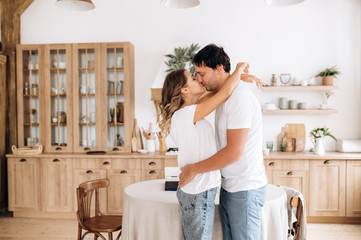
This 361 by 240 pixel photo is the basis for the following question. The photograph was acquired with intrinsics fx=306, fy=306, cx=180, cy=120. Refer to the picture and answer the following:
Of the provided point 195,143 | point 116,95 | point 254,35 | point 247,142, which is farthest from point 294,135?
point 195,143

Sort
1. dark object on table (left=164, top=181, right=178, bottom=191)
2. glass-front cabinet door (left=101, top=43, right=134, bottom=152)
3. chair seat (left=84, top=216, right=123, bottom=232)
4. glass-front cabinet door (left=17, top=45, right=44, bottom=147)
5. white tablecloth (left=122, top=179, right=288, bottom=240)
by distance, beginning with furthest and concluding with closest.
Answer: glass-front cabinet door (left=17, top=45, right=44, bottom=147), glass-front cabinet door (left=101, top=43, right=134, bottom=152), chair seat (left=84, top=216, right=123, bottom=232), dark object on table (left=164, top=181, right=178, bottom=191), white tablecloth (left=122, top=179, right=288, bottom=240)

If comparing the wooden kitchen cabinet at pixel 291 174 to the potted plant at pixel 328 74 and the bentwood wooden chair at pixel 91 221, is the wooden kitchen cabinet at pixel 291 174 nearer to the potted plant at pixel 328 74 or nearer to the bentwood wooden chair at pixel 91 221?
the potted plant at pixel 328 74

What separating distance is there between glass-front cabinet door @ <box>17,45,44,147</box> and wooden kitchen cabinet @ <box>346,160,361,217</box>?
4429mm

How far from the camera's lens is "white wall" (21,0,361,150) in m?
4.65

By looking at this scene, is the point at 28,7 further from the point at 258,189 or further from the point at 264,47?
the point at 258,189

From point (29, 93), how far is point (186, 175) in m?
3.93

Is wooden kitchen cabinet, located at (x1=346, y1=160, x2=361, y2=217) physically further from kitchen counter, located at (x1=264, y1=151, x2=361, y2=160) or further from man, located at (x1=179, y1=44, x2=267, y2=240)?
man, located at (x1=179, y1=44, x2=267, y2=240)

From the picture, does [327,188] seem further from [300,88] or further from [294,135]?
[300,88]

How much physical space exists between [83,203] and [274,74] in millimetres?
3263

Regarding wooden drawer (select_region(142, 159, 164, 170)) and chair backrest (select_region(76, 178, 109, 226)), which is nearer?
chair backrest (select_region(76, 178, 109, 226))

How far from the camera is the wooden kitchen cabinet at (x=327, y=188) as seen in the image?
4078 mm

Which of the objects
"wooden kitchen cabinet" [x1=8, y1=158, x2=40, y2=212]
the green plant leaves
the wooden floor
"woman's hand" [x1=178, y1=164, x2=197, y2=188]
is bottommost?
the wooden floor

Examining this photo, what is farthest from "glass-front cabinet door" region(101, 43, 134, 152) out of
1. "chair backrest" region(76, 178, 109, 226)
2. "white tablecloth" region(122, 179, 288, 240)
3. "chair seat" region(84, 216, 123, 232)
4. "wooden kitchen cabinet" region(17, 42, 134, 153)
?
"white tablecloth" region(122, 179, 288, 240)

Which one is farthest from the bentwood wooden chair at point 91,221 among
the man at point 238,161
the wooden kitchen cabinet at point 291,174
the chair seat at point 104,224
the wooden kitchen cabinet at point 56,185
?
the wooden kitchen cabinet at point 291,174
